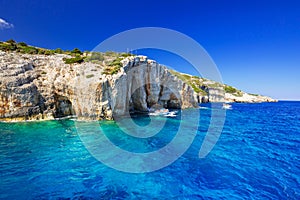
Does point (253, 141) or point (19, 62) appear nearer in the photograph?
point (253, 141)

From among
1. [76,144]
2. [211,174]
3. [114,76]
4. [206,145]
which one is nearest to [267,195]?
[211,174]

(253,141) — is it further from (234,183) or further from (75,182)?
(75,182)

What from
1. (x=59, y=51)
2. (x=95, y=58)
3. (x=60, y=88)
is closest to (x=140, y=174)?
(x=60, y=88)

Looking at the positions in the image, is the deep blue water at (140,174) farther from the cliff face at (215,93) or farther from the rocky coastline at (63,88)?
the cliff face at (215,93)

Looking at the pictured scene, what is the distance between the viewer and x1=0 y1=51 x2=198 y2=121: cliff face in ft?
65.7

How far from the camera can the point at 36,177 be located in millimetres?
7805

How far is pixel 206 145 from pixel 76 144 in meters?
11.1

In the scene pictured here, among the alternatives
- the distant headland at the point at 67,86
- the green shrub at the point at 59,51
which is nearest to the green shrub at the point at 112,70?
the distant headland at the point at 67,86

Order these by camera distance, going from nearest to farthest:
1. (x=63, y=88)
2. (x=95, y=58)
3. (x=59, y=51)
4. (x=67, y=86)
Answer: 1. (x=67, y=86)
2. (x=63, y=88)
3. (x=95, y=58)
4. (x=59, y=51)

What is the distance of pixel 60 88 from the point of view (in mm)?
22141

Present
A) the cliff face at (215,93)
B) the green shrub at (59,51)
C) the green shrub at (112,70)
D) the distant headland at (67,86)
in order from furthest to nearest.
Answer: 1. the cliff face at (215,93)
2. the green shrub at (59,51)
3. the green shrub at (112,70)
4. the distant headland at (67,86)

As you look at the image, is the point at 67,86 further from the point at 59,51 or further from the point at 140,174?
the point at 140,174

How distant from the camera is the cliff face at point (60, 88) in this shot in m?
20.0

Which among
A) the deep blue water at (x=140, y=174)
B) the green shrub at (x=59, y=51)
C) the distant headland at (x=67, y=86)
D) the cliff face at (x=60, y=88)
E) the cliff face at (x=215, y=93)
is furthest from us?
A: the cliff face at (x=215, y=93)
